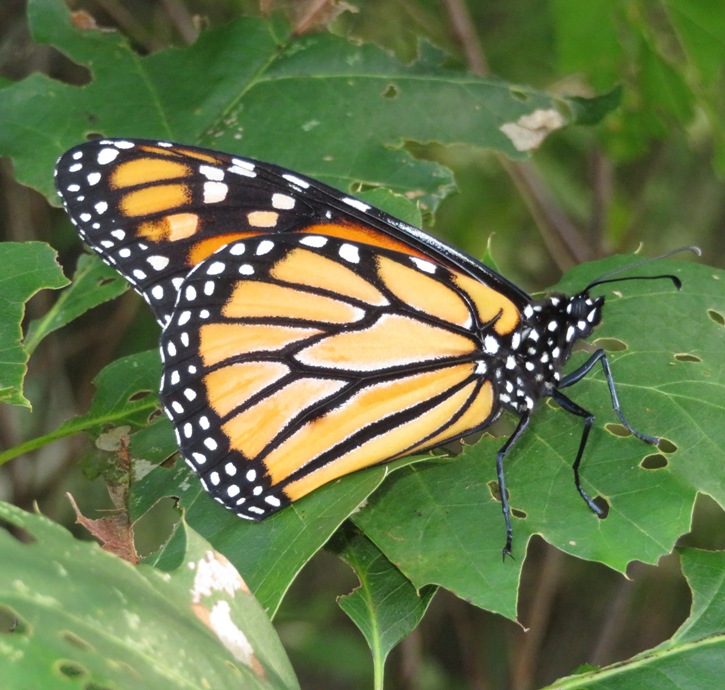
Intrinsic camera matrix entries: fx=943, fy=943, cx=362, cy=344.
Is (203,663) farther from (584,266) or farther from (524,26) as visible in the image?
(524,26)

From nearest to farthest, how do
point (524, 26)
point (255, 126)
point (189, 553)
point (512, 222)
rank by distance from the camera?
point (189, 553) < point (255, 126) < point (524, 26) < point (512, 222)

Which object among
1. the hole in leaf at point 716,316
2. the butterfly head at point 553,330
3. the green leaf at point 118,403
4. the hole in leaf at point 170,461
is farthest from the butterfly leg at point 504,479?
the green leaf at point 118,403

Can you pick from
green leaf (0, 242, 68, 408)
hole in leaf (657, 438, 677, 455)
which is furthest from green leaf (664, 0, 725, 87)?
green leaf (0, 242, 68, 408)

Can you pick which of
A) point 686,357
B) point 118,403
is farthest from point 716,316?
point 118,403

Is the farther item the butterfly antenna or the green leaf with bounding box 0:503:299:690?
the butterfly antenna

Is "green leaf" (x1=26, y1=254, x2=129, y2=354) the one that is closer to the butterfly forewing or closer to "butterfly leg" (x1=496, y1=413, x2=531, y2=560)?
the butterfly forewing

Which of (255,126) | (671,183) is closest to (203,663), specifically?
(255,126)
